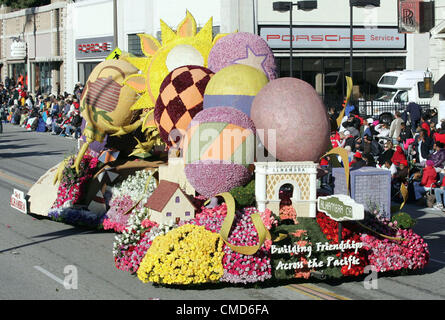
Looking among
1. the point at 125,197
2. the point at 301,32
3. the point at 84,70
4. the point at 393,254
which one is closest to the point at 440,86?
the point at 301,32

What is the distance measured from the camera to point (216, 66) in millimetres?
14188

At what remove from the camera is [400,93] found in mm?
35188

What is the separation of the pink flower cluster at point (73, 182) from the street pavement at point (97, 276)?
1.91 feet

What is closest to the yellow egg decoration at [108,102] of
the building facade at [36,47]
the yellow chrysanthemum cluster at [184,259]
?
the yellow chrysanthemum cluster at [184,259]

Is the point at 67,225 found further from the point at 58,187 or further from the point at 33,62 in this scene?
the point at 33,62

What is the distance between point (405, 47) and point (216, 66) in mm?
31277

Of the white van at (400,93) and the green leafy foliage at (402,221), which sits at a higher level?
the white van at (400,93)

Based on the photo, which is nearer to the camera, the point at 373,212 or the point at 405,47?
the point at 373,212

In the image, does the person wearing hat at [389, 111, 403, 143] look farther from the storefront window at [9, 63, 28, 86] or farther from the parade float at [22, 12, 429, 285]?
the storefront window at [9, 63, 28, 86]

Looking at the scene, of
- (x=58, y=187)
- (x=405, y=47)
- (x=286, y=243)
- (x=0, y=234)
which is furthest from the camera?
(x=405, y=47)

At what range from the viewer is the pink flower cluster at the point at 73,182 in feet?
54.2

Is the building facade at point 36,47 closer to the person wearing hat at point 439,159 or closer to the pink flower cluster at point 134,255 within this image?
the person wearing hat at point 439,159

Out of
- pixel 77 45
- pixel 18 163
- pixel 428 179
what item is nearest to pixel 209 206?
pixel 428 179
